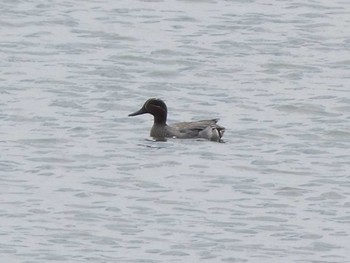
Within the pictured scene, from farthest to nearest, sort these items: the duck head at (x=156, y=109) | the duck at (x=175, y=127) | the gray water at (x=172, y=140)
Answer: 1. the duck head at (x=156, y=109)
2. the duck at (x=175, y=127)
3. the gray water at (x=172, y=140)

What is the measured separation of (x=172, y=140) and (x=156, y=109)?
0.53 metres

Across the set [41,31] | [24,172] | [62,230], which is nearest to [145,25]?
[41,31]

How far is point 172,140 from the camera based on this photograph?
74.3 feet

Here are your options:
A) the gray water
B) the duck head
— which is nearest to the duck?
the duck head

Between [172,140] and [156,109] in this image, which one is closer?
[172,140]

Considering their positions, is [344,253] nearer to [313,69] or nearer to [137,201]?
[137,201]

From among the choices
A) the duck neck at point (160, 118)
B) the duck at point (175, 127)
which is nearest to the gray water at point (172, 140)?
the duck at point (175, 127)

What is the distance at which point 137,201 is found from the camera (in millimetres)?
18891

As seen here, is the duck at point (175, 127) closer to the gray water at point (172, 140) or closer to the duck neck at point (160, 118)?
the duck neck at point (160, 118)

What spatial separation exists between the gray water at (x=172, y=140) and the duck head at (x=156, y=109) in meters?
0.29

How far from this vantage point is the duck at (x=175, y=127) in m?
22.4

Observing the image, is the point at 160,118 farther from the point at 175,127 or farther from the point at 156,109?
the point at 175,127

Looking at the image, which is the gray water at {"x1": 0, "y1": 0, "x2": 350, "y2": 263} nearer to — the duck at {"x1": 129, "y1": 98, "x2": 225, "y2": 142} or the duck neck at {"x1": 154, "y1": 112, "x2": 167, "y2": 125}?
the duck at {"x1": 129, "y1": 98, "x2": 225, "y2": 142}

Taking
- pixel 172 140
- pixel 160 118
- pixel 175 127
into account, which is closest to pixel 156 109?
pixel 160 118
